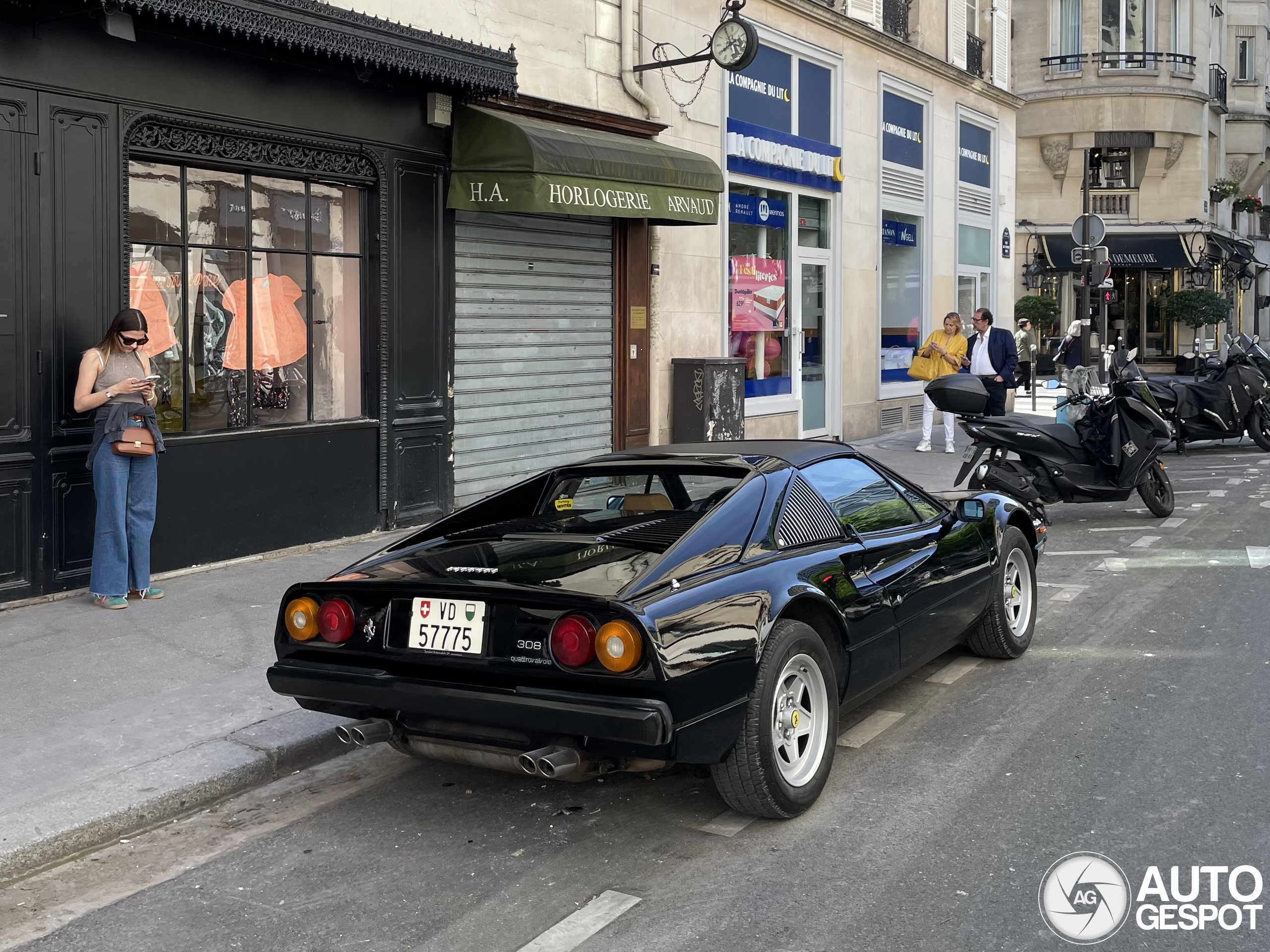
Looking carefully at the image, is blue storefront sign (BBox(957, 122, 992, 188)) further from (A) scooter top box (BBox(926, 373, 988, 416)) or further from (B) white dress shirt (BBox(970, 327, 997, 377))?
(A) scooter top box (BBox(926, 373, 988, 416))

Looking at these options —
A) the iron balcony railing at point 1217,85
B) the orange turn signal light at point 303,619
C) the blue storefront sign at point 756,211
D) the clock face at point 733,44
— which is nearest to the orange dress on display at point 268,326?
the orange turn signal light at point 303,619

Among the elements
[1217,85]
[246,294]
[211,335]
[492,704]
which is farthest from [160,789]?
[1217,85]

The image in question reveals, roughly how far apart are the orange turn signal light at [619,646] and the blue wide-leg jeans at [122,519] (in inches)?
180

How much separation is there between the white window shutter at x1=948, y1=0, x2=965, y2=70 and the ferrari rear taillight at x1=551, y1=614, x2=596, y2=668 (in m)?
19.0

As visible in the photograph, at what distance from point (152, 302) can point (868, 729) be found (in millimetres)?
5683

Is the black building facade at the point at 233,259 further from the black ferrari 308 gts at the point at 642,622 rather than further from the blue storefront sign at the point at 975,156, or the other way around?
the blue storefront sign at the point at 975,156

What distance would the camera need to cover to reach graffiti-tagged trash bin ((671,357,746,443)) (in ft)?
45.4

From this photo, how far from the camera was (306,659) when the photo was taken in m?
4.78

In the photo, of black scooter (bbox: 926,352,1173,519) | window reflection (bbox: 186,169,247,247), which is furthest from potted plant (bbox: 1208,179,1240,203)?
window reflection (bbox: 186,169,247,247)

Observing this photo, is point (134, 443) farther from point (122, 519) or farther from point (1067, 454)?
point (1067, 454)

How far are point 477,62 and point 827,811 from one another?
7.07 metres

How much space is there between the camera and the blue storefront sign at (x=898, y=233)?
19312 millimetres

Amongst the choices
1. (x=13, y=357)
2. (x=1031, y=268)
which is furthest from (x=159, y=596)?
(x=1031, y=268)

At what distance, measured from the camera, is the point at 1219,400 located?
55.7 ft
